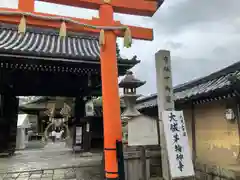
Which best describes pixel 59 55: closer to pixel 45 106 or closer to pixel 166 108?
pixel 166 108

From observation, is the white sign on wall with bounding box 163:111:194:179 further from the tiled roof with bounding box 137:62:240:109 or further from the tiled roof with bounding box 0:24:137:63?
the tiled roof with bounding box 0:24:137:63

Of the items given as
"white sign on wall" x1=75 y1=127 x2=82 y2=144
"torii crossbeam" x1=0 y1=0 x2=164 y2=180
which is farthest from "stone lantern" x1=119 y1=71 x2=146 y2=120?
"torii crossbeam" x1=0 y1=0 x2=164 y2=180

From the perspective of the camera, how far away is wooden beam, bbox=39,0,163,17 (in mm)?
3836

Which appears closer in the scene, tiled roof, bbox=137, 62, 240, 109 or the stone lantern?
tiled roof, bbox=137, 62, 240, 109

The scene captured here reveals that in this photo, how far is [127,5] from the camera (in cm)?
Result: 409

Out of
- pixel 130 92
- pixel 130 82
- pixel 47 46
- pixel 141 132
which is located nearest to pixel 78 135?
pixel 130 92

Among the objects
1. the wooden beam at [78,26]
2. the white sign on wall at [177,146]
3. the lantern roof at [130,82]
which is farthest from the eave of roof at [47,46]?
the white sign on wall at [177,146]

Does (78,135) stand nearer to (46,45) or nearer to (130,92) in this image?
(130,92)

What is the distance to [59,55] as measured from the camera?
702 centimetres

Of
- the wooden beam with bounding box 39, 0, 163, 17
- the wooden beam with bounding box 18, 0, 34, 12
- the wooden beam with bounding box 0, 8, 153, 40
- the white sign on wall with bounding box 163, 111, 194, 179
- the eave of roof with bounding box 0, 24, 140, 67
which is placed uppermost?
the eave of roof with bounding box 0, 24, 140, 67

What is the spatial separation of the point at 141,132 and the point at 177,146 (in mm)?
892

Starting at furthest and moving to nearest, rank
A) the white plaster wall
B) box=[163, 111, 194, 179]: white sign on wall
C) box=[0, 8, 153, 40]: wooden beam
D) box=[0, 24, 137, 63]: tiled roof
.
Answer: box=[0, 24, 137, 63]: tiled roof < the white plaster wall < box=[163, 111, 194, 179]: white sign on wall < box=[0, 8, 153, 40]: wooden beam

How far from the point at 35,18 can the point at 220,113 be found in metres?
4.97

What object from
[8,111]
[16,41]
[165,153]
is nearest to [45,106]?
[8,111]
